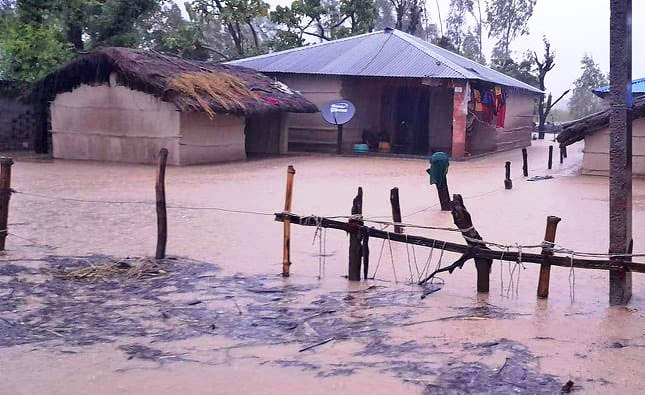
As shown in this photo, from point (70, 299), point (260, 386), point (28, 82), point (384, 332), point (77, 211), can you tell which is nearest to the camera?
point (260, 386)

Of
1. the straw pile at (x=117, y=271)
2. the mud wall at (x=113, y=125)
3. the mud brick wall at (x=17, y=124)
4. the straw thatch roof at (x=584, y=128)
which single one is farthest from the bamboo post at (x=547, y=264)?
the mud brick wall at (x=17, y=124)

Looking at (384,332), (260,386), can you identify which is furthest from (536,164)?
(260,386)

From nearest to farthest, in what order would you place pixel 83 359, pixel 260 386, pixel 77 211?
pixel 260 386
pixel 83 359
pixel 77 211

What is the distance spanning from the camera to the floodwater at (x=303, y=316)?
499 cm

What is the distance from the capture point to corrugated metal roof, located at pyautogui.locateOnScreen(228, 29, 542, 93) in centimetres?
2231

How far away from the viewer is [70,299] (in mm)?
6906

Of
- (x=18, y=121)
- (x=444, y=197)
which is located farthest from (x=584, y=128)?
(x=18, y=121)

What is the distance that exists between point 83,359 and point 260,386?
135 cm

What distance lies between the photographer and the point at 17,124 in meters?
21.6

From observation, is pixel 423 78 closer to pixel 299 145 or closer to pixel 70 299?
pixel 299 145

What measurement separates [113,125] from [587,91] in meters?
36.2

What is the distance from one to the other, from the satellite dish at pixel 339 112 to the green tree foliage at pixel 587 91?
95.0 feet

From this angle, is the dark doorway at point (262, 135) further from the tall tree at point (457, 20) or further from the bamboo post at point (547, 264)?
the tall tree at point (457, 20)

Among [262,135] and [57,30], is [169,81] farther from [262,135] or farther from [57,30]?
[57,30]
